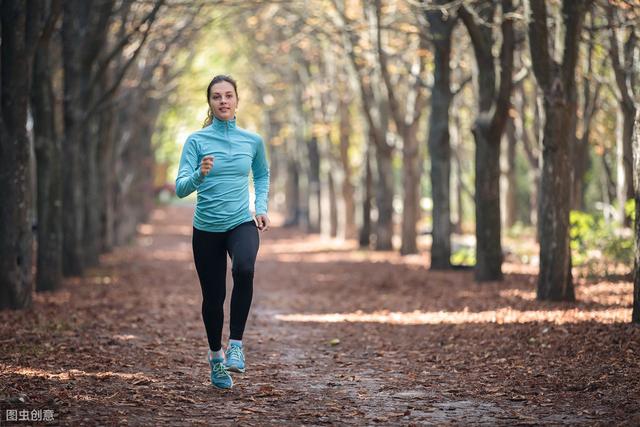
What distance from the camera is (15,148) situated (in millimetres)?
12508

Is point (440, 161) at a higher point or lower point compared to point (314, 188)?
higher

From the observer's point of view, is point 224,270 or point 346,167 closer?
point 224,270

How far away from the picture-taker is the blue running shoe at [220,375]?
7.62 m

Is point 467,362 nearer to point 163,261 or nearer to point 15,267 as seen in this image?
point 15,267

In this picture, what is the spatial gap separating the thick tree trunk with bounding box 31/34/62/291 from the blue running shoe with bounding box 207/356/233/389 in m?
8.14

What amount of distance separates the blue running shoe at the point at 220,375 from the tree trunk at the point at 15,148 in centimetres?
580

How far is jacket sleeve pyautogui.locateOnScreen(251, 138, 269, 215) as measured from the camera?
7.67 m

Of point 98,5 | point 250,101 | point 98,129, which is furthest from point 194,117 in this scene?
point 98,5

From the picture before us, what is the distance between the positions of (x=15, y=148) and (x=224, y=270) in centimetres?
579

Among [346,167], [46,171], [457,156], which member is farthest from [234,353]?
[346,167]

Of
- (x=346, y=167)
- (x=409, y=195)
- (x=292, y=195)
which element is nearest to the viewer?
(x=409, y=195)

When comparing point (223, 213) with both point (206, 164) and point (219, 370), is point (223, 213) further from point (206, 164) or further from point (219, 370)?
point (219, 370)

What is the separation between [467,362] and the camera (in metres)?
9.30

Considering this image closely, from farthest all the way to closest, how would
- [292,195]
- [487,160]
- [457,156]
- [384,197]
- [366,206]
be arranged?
[292,195] < [457,156] < [366,206] < [384,197] < [487,160]
